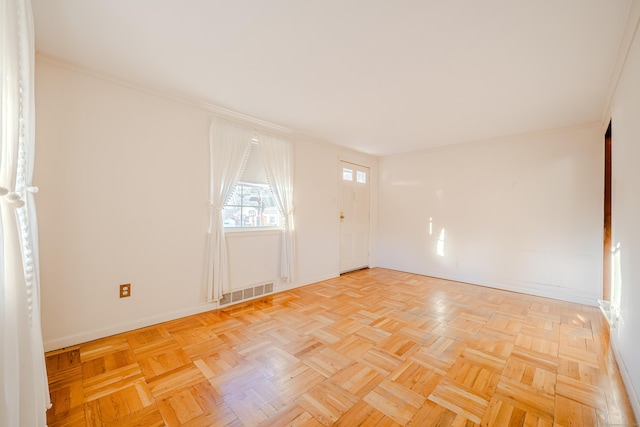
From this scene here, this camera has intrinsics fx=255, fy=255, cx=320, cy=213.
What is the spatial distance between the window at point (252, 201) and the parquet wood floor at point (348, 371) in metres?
1.09

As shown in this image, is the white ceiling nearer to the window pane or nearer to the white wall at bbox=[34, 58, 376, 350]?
the white wall at bbox=[34, 58, 376, 350]

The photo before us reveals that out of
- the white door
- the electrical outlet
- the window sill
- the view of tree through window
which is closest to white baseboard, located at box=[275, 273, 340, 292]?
the white door

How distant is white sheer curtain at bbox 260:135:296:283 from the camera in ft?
11.3

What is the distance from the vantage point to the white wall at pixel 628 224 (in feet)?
5.06

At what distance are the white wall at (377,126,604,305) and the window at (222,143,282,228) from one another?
269 cm

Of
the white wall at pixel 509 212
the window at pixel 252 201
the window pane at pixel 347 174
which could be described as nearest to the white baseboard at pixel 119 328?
the window at pixel 252 201

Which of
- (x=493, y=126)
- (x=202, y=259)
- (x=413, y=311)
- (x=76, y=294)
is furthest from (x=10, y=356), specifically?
(x=493, y=126)

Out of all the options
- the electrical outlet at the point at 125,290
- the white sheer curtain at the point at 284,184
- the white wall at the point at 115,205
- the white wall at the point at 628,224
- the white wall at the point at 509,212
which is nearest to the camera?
the white wall at the point at 628,224

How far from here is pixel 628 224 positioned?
69.2 inches

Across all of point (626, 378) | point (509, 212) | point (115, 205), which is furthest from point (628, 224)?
point (115, 205)

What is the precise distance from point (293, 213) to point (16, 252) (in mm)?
2807

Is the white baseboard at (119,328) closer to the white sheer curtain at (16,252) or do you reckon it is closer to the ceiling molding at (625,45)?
the white sheer curtain at (16,252)

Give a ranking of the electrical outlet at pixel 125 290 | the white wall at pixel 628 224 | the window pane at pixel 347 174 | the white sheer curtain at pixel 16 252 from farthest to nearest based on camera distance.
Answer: the window pane at pixel 347 174, the electrical outlet at pixel 125 290, the white wall at pixel 628 224, the white sheer curtain at pixel 16 252

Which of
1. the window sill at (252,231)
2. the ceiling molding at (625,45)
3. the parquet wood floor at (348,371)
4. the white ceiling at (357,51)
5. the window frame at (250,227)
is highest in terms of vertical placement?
the white ceiling at (357,51)
